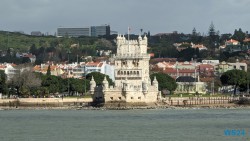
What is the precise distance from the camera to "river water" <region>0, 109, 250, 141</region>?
71312 millimetres

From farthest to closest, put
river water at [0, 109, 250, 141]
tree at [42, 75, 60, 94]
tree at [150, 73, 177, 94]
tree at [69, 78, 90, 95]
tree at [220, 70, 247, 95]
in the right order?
tree at [220, 70, 247, 95] → tree at [150, 73, 177, 94] → tree at [69, 78, 90, 95] → tree at [42, 75, 60, 94] → river water at [0, 109, 250, 141]

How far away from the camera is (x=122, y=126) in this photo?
272 ft

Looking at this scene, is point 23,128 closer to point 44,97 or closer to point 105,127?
point 105,127

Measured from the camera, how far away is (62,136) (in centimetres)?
7212

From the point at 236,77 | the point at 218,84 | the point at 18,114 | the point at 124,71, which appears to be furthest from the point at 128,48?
the point at 218,84

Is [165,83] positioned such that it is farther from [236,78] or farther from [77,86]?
[77,86]

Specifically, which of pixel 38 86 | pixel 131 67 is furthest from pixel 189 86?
pixel 131 67

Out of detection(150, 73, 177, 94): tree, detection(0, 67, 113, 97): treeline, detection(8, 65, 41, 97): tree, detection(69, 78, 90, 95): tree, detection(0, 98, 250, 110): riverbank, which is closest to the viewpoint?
detection(0, 98, 250, 110): riverbank

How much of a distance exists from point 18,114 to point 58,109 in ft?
43.1

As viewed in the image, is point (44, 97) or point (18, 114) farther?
point (44, 97)

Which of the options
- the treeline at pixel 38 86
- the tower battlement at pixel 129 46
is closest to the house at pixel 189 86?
the treeline at pixel 38 86

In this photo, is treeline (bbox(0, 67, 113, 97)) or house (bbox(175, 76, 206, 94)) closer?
treeline (bbox(0, 67, 113, 97))

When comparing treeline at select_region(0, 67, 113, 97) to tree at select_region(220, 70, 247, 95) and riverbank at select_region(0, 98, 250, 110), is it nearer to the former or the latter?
riverbank at select_region(0, 98, 250, 110)

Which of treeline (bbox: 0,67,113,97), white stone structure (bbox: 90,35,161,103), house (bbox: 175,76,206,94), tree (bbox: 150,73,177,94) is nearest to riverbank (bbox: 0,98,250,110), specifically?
white stone structure (bbox: 90,35,161,103)
